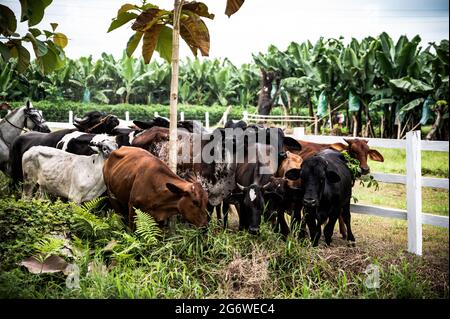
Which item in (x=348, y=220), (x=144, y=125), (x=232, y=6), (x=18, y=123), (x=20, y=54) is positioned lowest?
(x=348, y=220)

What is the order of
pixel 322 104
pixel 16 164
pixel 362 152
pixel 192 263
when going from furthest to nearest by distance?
pixel 322 104
pixel 16 164
pixel 362 152
pixel 192 263

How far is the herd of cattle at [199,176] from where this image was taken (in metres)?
6.38

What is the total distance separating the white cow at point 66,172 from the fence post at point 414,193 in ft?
15.0

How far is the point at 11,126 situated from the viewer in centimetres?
1074

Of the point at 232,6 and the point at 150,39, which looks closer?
the point at 232,6

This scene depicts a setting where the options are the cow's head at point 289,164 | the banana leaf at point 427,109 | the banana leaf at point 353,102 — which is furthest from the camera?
the banana leaf at point 353,102

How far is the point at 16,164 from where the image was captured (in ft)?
31.3

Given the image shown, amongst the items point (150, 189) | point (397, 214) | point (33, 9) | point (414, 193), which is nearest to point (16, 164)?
point (33, 9)

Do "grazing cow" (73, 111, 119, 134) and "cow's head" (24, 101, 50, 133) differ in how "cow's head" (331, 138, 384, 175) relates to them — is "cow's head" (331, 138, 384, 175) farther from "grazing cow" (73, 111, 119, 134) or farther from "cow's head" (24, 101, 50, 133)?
"cow's head" (24, 101, 50, 133)

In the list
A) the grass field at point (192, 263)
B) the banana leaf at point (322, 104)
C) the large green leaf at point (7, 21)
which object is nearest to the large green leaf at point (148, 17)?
the large green leaf at point (7, 21)

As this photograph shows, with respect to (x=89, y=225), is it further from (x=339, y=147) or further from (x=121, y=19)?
(x=339, y=147)

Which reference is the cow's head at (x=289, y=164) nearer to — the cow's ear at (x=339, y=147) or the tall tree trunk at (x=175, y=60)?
the cow's ear at (x=339, y=147)

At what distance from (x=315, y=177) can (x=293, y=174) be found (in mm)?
386
